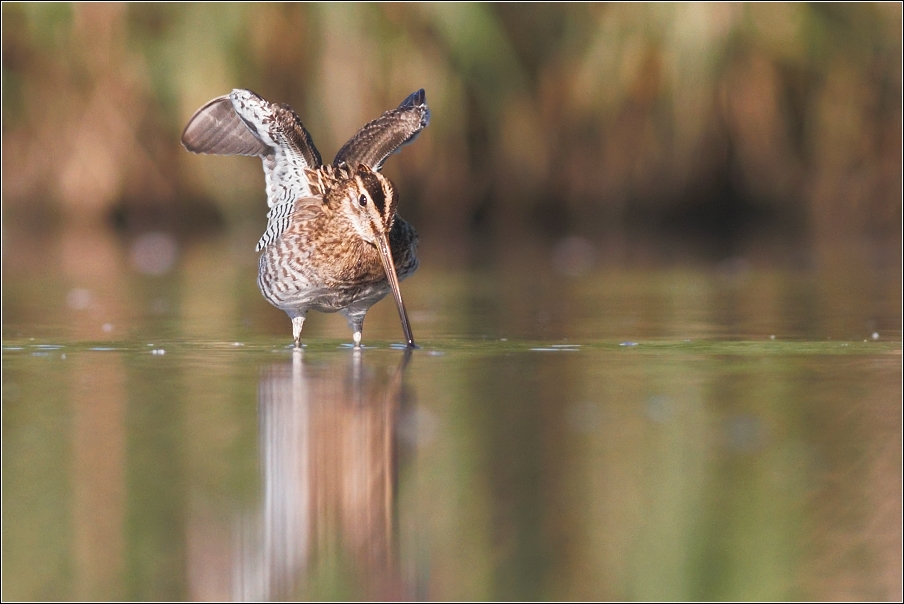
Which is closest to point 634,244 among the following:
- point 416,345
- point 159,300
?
point 159,300

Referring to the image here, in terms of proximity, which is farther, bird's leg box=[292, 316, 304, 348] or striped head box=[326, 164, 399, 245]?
bird's leg box=[292, 316, 304, 348]

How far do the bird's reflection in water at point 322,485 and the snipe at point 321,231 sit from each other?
994mm

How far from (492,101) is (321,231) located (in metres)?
6.59

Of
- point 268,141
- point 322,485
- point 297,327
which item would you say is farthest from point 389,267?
point 322,485

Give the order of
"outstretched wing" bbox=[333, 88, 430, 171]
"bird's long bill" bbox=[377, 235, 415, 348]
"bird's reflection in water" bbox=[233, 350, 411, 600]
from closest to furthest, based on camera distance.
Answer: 1. "bird's reflection in water" bbox=[233, 350, 411, 600]
2. "bird's long bill" bbox=[377, 235, 415, 348]
3. "outstretched wing" bbox=[333, 88, 430, 171]

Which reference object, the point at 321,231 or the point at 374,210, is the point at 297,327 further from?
the point at 374,210

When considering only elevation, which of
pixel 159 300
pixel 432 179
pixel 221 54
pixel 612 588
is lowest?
pixel 612 588

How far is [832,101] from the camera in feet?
42.3

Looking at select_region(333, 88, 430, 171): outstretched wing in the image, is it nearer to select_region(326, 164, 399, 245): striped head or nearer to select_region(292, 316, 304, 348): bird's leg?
select_region(326, 164, 399, 245): striped head

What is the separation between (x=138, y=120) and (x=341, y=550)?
32.2 feet

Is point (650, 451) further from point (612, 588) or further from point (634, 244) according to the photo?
point (634, 244)

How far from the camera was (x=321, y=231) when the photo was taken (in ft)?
19.7

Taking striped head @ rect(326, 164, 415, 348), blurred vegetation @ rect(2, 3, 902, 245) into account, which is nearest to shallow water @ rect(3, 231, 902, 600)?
striped head @ rect(326, 164, 415, 348)

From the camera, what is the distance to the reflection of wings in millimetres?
5996
